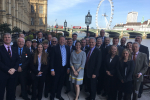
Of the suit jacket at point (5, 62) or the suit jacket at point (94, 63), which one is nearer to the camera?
the suit jacket at point (5, 62)

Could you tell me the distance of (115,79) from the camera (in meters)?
3.26

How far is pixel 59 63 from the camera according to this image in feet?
11.1

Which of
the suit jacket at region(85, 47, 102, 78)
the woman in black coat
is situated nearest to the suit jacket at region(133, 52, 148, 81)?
the suit jacket at region(85, 47, 102, 78)

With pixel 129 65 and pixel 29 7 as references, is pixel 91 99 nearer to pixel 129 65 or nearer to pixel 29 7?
pixel 129 65

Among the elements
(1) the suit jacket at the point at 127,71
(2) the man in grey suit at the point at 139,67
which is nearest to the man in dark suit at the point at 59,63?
(1) the suit jacket at the point at 127,71

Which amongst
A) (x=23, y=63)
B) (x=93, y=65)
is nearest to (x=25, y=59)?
(x=23, y=63)

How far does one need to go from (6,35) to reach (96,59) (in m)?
2.34

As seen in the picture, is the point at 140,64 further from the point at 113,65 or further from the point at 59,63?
the point at 59,63

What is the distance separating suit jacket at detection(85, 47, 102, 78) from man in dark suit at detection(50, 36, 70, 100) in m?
0.61

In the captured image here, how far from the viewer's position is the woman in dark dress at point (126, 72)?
2.96m

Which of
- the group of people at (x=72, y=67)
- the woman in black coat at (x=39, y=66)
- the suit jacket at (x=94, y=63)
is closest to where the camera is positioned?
the group of people at (x=72, y=67)

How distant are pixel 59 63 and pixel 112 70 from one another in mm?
1476

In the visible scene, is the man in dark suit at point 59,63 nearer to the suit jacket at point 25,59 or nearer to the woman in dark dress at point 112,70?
the suit jacket at point 25,59

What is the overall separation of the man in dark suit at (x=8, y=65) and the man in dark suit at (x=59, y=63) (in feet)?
3.18
